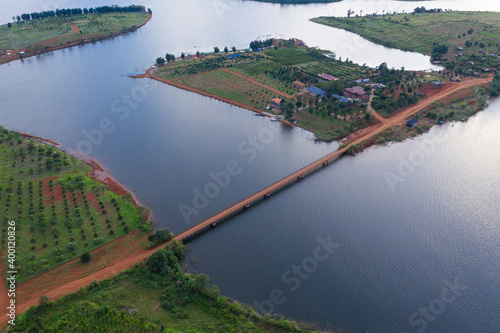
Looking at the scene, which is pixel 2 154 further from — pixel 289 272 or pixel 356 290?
pixel 356 290

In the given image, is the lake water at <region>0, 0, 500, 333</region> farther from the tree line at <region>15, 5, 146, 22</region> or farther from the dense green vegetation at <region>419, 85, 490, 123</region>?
the tree line at <region>15, 5, 146, 22</region>

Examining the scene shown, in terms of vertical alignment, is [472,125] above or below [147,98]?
below

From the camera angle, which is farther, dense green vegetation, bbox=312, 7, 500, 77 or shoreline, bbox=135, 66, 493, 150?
dense green vegetation, bbox=312, 7, 500, 77

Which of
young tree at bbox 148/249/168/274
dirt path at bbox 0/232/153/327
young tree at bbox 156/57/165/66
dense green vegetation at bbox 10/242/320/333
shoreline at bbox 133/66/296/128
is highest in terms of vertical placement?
young tree at bbox 156/57/165/66

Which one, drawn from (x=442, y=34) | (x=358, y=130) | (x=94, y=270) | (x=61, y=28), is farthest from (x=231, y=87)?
(x=442, y=34)

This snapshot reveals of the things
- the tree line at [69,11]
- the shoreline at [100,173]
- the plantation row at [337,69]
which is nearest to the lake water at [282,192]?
the shoreline at [100,173]

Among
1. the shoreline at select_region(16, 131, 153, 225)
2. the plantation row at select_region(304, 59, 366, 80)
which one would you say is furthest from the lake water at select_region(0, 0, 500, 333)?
the plantation row at select_region(304, 59, 366, 80)

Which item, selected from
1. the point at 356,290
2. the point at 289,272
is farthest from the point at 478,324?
the point at 289,272
